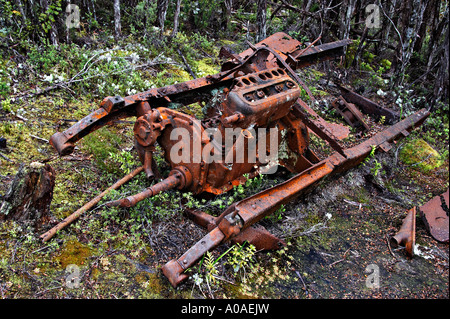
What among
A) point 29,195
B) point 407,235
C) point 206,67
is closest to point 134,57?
point 206,67

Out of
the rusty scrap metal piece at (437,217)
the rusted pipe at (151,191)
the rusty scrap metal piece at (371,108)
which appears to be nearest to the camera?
the rusted pipe at (151,191)

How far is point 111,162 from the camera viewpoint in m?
3.78

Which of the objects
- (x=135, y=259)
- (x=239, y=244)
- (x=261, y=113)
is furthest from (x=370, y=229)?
(x=135, y=259)

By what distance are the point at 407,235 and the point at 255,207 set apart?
5.50 ft

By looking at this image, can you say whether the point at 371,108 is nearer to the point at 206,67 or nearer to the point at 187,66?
the point at 206,67

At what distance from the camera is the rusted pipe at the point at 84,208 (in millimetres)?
2803

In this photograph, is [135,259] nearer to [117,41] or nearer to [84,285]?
[84,285]

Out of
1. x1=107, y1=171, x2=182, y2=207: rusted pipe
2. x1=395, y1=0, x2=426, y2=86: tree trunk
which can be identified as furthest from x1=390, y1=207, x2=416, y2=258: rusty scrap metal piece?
x1=395, y1=0, x2=426, y2=86: tree trunk

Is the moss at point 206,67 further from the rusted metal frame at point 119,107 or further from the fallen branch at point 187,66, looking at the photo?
the rusted metal frame at point 119,107

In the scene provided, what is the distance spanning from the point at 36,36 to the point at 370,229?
225 inches

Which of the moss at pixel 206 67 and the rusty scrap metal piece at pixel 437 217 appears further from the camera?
the moss at pixel 206 67

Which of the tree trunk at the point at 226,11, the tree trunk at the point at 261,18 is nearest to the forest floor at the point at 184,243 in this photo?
the tree trunk at the point at 261,18

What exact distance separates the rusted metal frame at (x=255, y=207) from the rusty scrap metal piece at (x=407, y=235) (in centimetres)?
94

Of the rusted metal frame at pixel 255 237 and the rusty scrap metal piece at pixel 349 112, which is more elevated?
the rusty scrap metal piece at pixel 349 112
